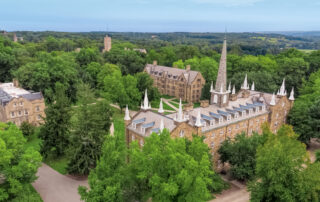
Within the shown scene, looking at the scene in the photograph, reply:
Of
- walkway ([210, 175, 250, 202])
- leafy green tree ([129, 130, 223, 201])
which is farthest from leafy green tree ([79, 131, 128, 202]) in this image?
walkway ([210, 175, 250, 202])

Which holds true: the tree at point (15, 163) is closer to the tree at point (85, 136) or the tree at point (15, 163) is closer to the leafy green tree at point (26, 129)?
the tree at point (85, 136)

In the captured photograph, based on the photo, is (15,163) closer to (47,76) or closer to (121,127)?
(121,127)

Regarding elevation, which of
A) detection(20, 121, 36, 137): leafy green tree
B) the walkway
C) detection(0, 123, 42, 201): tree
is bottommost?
the walkway

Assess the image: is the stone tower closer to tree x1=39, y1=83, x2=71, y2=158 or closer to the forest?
the forest

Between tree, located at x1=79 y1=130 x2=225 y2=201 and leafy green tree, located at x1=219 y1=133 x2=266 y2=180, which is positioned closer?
tree, located at x1=79 y1=130 x2=225 y2=201

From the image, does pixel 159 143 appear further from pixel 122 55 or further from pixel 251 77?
pixel 122 55

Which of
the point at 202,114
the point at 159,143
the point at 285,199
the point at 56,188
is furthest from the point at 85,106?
the point at 285,199

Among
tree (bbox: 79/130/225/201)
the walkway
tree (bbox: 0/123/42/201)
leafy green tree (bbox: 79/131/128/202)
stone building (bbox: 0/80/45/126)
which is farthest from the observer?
stone building (bbox: 0/80/45/126)
